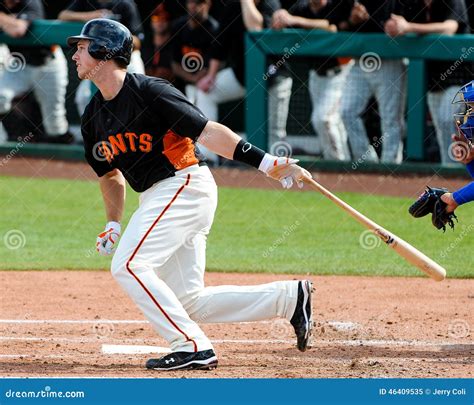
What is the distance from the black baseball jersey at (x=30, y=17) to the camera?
13.1 m

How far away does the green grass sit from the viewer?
8922 mm

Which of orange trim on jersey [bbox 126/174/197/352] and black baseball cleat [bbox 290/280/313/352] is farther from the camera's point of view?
black baseball cleat [bbox 290/280/313/352]

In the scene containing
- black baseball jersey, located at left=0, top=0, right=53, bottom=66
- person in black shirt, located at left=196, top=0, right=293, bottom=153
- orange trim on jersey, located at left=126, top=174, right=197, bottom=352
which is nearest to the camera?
orange trim on jersey, located at left=126, top=174, right=197, bottom=352

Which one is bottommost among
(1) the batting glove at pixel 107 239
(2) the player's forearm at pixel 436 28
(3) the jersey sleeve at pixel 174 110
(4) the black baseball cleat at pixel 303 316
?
(4) the black baseball cleat at pixel 303 316

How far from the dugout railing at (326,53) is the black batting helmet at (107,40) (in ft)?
20.8

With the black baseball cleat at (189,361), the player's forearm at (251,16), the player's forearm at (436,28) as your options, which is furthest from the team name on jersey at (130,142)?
the player's forearm at (251,16)

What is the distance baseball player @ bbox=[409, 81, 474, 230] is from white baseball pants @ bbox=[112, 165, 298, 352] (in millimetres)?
1033

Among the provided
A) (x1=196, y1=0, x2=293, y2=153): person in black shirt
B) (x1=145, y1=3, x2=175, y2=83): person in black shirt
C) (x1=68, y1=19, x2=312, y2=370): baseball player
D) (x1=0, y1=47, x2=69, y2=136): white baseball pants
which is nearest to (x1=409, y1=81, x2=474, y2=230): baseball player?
(x1=68, y1=19, x2=312, y2=370): baseball player

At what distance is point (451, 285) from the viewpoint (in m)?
8.13

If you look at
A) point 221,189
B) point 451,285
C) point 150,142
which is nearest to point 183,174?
point 150,142

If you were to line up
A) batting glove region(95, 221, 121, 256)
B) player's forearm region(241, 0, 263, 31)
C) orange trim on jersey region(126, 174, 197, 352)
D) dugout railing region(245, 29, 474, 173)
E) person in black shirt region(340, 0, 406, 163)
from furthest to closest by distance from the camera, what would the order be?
player's forearm region(241, 0, 263, 31) < person in black shirt region(340, 0, 406, 163) < dugout railing region(245, 29, 474, 173) < batting glove region(95, 221, 121, 256) < orange trim on jersey region(126, 174, 197, 352)

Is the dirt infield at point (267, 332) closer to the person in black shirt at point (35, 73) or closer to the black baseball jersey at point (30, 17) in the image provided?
the person in black shirt at point (35, 73)

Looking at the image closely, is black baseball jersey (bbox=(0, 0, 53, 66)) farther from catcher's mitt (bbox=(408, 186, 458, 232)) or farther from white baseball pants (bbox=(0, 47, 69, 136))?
catcher's mitt (bbox=(408, 186, 458, 232))

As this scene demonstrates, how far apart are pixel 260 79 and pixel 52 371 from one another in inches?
290
